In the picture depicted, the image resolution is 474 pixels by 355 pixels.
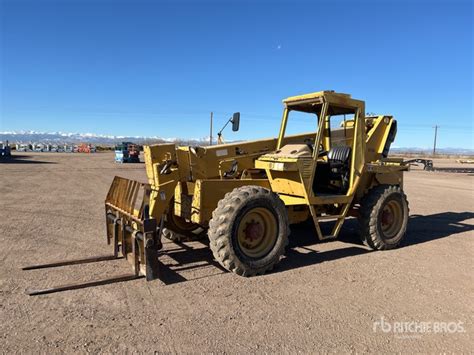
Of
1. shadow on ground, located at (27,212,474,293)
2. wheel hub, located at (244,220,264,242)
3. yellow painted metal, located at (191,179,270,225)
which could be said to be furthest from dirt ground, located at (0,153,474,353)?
yellow painted metal, located at (191,179,270,225)

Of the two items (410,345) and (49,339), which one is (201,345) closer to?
(49,339)

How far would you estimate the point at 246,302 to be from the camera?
4.70m

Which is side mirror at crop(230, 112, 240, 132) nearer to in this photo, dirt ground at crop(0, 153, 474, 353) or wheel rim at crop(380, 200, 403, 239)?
dirt ground at crop(0, 153, 474, 353)

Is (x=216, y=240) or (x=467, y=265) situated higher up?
(x=216, y=240)

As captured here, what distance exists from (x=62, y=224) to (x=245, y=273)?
201 inches

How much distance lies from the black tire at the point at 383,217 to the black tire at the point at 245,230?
199cm

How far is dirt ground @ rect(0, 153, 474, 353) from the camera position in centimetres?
379

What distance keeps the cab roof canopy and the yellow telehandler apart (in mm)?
18

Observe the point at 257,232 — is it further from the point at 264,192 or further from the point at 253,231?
the point at 264,192

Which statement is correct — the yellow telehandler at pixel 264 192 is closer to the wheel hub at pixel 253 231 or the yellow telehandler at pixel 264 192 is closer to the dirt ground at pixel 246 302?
the wheel hub at pixel 253 231

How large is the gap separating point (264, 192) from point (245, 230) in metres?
0.62

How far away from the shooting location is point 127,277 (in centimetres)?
527

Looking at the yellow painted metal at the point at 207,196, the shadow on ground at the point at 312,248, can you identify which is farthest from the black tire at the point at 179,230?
the yellow painted metal at the point at 207,196

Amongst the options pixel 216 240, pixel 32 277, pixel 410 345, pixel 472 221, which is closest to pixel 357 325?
pixel 410 345
